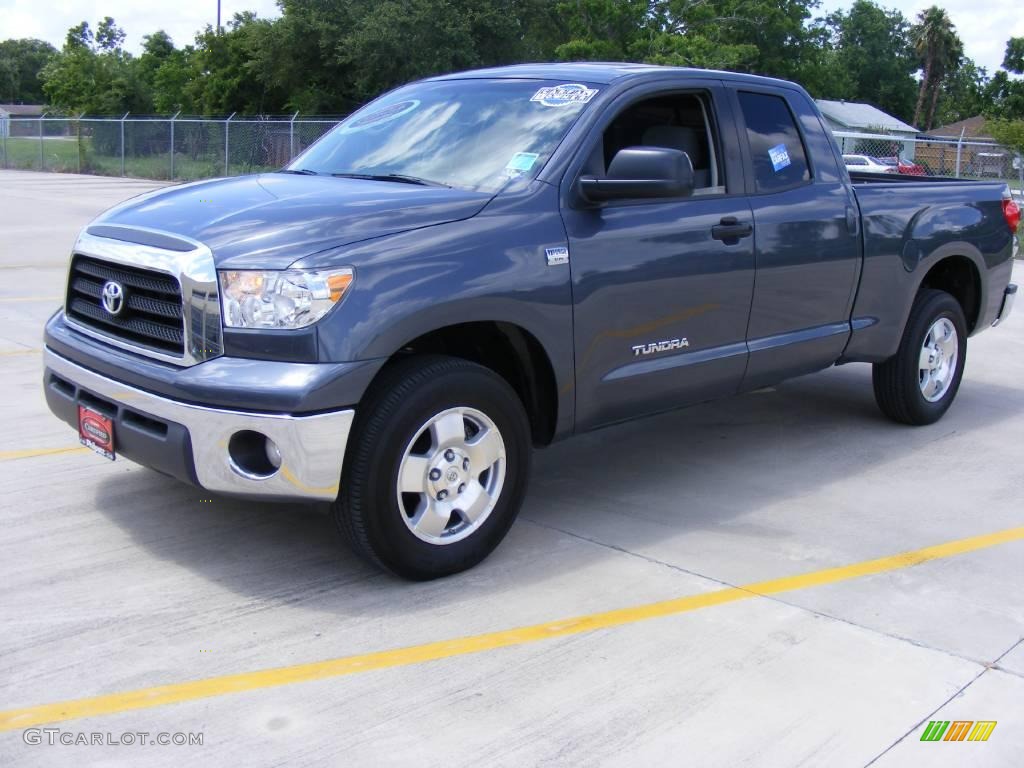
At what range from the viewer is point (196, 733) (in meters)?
3.34

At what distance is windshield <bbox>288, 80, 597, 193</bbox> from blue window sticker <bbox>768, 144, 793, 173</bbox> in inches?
47.7

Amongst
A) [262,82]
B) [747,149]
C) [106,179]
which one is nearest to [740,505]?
[747,149]

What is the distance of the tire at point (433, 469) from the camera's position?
13.5ft

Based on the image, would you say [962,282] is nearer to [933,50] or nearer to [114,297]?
[114,297]

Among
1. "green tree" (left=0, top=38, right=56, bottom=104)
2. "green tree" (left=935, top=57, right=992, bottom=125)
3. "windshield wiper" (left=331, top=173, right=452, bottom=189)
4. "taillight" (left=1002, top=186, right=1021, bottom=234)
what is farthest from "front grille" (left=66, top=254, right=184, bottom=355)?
"green tree" (left=0, top=38, right=56, bottom=104)

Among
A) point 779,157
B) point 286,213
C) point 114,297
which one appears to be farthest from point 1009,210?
point 114,297

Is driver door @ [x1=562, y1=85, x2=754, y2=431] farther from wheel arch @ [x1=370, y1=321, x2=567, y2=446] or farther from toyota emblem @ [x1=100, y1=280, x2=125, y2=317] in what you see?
toyota emblem @ [x1=100, y1=280, x2=125, y2=317]

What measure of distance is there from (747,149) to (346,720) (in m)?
3.51

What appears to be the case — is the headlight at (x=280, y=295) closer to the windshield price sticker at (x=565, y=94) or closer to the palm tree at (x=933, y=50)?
the windshield price sticker at (x=565, y=94)

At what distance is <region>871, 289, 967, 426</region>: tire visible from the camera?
22.3 feet

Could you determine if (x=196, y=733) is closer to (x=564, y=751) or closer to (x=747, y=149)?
(x=564, y=751)

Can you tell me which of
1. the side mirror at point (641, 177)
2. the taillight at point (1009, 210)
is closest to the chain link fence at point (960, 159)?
the taillight at point (1009, 210)

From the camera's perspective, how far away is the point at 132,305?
4.41 metres

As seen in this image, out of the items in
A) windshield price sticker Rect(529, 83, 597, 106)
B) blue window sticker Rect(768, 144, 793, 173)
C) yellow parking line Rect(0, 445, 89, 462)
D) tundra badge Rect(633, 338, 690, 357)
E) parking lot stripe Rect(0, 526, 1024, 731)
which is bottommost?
parking lot stripe Rect(0, 526, 1024, 731)
